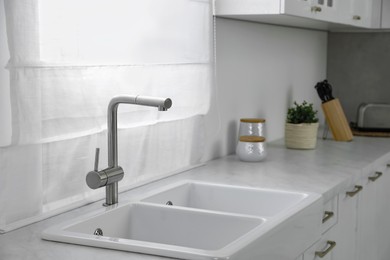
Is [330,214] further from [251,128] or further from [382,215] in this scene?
[382,215]

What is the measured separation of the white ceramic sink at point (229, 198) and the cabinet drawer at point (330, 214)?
199 millimetres

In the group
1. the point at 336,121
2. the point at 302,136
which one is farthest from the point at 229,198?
the point at 336,121

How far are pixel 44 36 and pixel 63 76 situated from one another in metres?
0.15

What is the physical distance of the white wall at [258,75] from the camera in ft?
10.0

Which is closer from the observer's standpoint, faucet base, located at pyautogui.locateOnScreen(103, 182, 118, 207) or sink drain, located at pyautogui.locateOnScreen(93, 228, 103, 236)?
sink drain, located at pyautogui.locateOnScreen(93, 228, 103, 236)

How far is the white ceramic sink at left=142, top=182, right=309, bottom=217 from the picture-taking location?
7.54 feet

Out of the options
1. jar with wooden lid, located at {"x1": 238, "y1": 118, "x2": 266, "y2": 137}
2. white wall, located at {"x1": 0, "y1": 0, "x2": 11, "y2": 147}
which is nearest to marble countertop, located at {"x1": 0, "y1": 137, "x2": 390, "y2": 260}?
jar with wooden lid, located at {"x1": 238, "y1": 118, "x2": 266, "y2": 137}

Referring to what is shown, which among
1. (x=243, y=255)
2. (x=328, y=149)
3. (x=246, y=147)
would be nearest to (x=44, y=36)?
(x=243, y=255)

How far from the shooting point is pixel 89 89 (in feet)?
6.91

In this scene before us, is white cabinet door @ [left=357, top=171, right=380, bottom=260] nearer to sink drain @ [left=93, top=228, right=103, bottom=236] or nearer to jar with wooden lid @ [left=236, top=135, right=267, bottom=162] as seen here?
jar with wooden lid @ [left=236, top=135, right=267, bottom=162]

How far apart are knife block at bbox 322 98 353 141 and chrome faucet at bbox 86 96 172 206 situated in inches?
73.2

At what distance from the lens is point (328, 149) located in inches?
133

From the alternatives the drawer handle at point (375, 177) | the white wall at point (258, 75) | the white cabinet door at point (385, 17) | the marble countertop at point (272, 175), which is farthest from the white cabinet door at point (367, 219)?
the white cabinet door at point (385, 17)

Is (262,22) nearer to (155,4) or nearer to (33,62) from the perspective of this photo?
(155,4)
